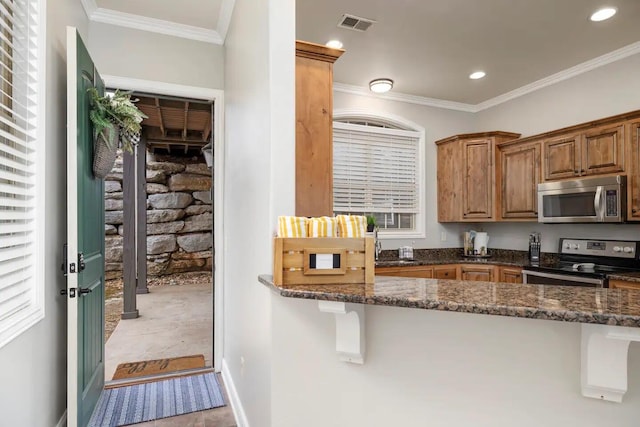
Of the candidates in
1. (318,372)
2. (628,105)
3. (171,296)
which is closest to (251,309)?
(318,372)

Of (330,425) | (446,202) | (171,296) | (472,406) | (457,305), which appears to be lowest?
(171,296)

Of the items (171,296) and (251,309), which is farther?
(171,296)

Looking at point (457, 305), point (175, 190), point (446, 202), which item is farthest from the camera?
point (175, 190)

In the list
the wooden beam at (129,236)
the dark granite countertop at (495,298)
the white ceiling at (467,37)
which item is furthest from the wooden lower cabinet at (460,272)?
the wooden beam at (129,236)

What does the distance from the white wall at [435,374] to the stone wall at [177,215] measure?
22.8 feet

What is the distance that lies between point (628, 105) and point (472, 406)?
3.40 m

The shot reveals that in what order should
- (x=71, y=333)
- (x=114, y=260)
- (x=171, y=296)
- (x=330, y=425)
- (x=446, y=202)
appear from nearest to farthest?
1. (x=330, y=425)
2. (x=71, y=333)
3. (x=446, y=202)
4. (x=171, y=296)
5. (x=114, y=260)

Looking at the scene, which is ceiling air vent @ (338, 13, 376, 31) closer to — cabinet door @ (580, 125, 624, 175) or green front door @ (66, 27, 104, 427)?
green front door @ (66, 27, 104, 427)

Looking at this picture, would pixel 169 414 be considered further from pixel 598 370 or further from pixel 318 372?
pixel 598 370

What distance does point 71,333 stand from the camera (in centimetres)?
191

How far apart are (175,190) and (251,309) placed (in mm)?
6635

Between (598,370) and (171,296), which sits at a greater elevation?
(598,370)

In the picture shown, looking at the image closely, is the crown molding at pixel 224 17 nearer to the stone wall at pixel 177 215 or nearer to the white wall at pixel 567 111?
the white wall at pixel 567 111

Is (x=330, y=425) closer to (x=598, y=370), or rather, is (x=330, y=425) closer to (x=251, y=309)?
(x=251, y=309)
